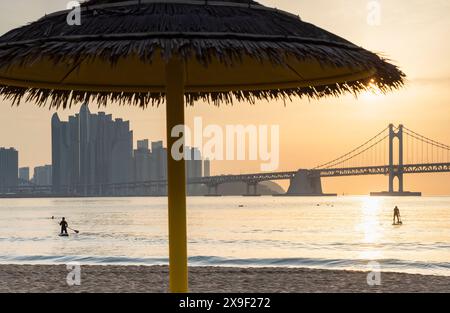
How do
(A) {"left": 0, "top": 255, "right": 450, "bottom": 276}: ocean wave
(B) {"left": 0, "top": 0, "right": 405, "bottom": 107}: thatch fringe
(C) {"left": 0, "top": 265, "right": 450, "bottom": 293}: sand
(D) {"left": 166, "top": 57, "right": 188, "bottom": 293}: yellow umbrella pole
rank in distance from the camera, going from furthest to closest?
1. (A) {"left": 0, "top": 255, "right": 450, "bottom": 276}: ocean wave
2. (C) {"left": 0, "top": 265, "right": 450, "bottom": 293}: sand
3. (D) {"left": 166, "top": 57, "right": 188, "bottom": 293}: yellow umbrella pole
4. (B) {"left": 0, "top": 0, "right": 405, "bottom": 107}: thatch fringe

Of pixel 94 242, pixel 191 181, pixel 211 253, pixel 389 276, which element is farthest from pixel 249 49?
pixel 191 181

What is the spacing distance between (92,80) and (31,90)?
0.60 m

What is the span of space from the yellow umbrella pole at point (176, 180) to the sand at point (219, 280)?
3973mm

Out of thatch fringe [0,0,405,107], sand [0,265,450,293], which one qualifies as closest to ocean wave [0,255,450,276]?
sand [0,265,450,293]

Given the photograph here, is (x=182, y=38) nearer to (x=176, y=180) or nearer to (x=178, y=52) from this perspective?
(x=178, y=52)

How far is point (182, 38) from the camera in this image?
4.66m

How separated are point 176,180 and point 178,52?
1265 mm

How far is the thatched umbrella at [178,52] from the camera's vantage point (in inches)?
185

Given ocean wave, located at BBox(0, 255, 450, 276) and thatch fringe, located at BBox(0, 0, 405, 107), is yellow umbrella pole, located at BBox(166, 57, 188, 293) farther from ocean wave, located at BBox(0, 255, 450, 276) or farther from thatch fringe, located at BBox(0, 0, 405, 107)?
ocean wave, located at BBox(0, 255, 450, 276)

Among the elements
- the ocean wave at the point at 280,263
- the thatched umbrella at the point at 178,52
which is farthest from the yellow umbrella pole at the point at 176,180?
the ocean wave at the point at 280,263

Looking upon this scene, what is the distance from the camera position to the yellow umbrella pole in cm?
554

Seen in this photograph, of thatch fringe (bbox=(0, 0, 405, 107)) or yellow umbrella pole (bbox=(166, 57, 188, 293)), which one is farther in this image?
yellow umbrella pole (bbox=(166, 57, 188, 293))

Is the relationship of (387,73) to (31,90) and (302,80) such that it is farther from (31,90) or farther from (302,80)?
(31,90)

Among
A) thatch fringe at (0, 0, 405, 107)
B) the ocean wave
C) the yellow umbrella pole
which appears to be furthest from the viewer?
the ocean wave
